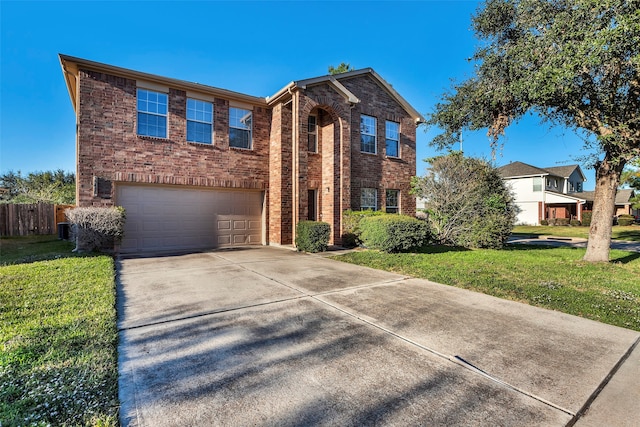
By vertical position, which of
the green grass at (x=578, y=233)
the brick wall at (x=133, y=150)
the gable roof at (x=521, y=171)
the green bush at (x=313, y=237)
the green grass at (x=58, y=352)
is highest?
the gable roof at (x=521, y=171)

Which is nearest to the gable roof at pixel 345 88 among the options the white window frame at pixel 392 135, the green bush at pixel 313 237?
the white window frame at pixel 392 135

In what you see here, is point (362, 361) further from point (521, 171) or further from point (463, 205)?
point (521, 171)

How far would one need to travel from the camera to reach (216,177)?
1144cm

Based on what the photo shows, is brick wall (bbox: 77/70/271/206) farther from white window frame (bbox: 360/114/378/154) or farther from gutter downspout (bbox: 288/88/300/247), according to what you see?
white window frame (bbox: 360/114/378/154)

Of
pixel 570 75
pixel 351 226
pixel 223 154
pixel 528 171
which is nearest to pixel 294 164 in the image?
pixel 223 154

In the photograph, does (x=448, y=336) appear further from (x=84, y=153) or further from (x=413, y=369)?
(x=84, y=153)

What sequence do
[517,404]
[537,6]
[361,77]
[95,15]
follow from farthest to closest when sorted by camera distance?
[361,77] → [95,15] → [537,6] → [517,404]

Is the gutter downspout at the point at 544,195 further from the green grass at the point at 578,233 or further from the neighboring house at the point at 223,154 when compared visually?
the neighboring house at the point at 223,154

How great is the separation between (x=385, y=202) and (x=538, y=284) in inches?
334

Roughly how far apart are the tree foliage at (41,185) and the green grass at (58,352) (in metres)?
23.6

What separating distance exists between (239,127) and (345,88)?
15.8 feet

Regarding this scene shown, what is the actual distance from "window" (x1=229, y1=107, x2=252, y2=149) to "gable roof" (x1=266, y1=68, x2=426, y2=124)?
117cm

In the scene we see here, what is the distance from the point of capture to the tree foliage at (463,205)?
1125cm

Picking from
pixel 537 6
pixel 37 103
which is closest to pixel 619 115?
pixel 537 6
